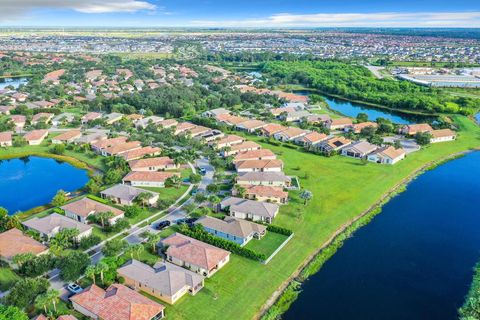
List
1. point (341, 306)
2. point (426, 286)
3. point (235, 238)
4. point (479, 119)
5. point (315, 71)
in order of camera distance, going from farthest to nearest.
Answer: point (315, 71)
point (479, 119)
point (235, 238)
point (426, 286)
point (341, 306)

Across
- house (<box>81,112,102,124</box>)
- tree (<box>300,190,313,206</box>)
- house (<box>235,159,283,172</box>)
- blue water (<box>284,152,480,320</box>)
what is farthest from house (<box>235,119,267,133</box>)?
blue water (<box>284,152,480,320</box>)

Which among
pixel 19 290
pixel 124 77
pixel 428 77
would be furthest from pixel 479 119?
pixel 124 77

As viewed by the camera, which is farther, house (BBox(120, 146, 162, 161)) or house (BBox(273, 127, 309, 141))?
house (BBox(273, 127, 309, 141))

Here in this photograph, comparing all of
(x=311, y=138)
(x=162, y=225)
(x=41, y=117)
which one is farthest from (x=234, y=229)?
(x=41, y=117)

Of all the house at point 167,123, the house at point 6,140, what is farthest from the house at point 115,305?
the house at point 167,123

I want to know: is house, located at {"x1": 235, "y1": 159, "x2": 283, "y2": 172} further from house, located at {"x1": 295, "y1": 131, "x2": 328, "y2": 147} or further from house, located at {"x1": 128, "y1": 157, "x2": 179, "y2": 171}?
house, located at {"x1": 295, "y1": 131, "x2": 328, "y2": 147}

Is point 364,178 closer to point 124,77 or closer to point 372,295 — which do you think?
point 372,295

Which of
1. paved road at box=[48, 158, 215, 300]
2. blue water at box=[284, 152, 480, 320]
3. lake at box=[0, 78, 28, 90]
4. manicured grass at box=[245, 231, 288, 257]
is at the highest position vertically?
lake at box=[0, 78, 28, 90]
